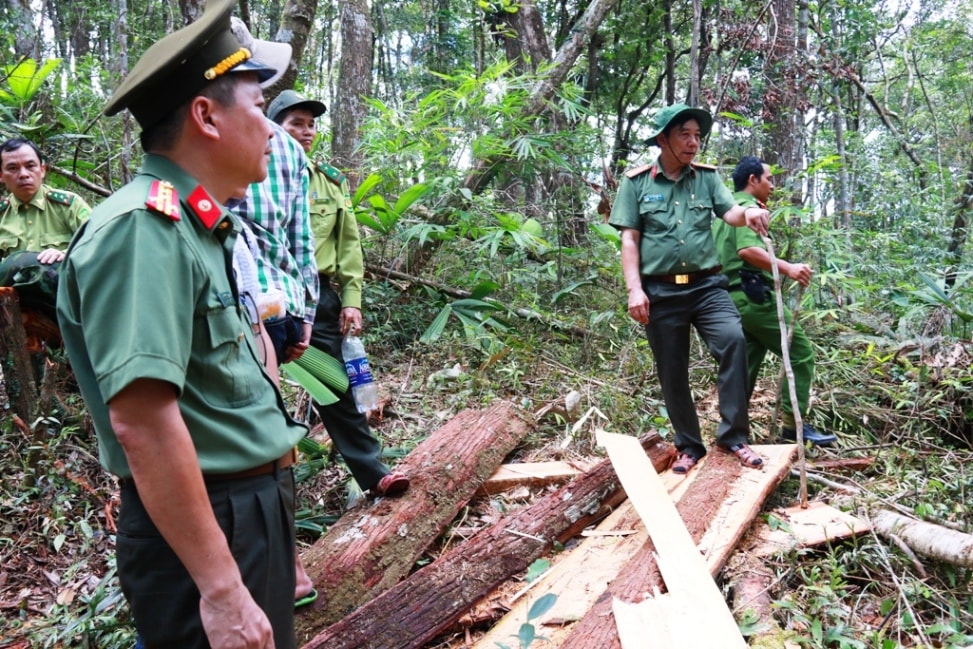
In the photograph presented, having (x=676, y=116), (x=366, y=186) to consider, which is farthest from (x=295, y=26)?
(x=676, y=116)

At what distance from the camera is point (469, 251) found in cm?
730

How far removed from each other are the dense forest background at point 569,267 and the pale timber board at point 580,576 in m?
0.70

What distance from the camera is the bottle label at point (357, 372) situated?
3.64 m

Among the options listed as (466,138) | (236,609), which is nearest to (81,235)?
(236,609)

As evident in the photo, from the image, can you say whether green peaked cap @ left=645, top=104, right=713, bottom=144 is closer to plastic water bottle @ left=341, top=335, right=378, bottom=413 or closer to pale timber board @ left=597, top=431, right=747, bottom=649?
pale timber board @ left=597, top=431, right=747, bottom=649

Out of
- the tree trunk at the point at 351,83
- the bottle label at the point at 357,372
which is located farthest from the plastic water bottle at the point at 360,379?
the tree trunk at the point at 351,83

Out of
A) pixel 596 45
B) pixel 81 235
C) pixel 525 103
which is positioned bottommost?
pixel 81 235

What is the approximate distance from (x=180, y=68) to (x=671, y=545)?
2.62 metres

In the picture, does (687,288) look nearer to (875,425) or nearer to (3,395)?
(875,425)

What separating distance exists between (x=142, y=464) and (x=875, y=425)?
514cm

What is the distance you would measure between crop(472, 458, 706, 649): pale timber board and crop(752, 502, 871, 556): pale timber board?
1.66 ft

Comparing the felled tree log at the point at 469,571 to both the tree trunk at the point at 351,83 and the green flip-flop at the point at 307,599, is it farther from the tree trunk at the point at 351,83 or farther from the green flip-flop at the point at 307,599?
the tree trunk at the point at 351,83

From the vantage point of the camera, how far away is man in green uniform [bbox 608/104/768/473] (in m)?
4.30

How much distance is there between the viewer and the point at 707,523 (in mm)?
3428
